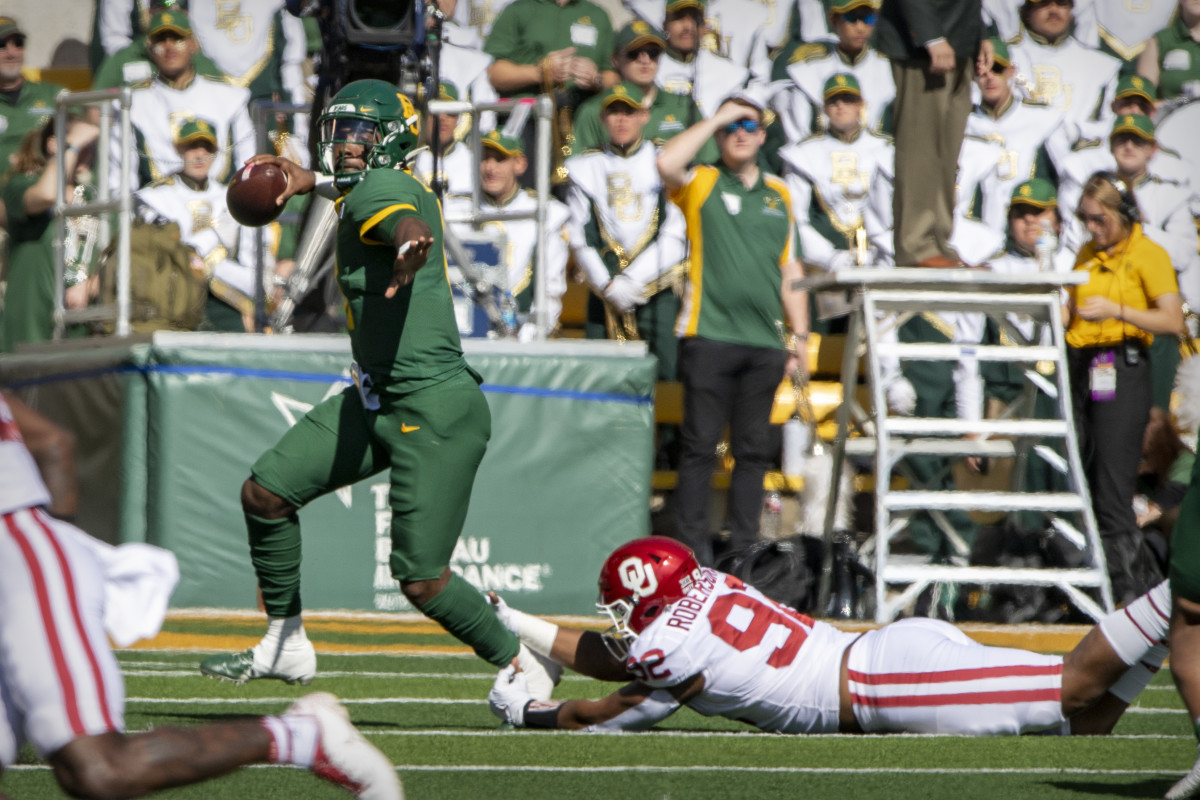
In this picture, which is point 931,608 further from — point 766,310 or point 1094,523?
point 766,310

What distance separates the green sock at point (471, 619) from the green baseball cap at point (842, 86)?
5426 mm

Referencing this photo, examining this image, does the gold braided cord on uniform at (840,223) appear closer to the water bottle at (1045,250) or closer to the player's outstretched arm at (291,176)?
the water bottle at (1045,250)

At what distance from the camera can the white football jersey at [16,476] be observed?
300cm

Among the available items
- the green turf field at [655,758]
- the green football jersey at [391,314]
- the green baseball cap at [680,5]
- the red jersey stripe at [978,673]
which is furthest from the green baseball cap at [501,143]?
the red jersey stripe at [978,673]

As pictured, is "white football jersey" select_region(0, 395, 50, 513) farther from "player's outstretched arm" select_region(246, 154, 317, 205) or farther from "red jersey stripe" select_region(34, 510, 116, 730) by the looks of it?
"player's outstretched arm" select_region(246, 154, 317, 205)

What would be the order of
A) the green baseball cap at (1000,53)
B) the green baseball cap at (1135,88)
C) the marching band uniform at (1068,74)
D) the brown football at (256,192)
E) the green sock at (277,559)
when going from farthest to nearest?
the marching band uniform at (1068,74) < the green baseball cap at (1135,88) < the green baseball cap at (1000,53) < the green sock at (277,559) < the brown football at (256,192)

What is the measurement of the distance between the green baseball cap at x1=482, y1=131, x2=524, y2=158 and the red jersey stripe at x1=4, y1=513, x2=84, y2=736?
7159mm

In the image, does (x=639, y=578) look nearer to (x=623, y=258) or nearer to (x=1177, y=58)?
(x=623, y=258)

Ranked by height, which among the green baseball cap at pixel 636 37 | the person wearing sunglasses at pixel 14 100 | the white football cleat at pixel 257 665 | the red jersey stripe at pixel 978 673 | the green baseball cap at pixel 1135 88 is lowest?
the white football cleat at pixel 257 665

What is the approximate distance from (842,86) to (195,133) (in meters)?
3.77

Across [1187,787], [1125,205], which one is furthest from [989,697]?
[1125,205]

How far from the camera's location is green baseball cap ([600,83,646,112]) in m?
9.89

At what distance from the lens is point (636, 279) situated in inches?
377

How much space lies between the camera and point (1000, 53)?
34.8ft
